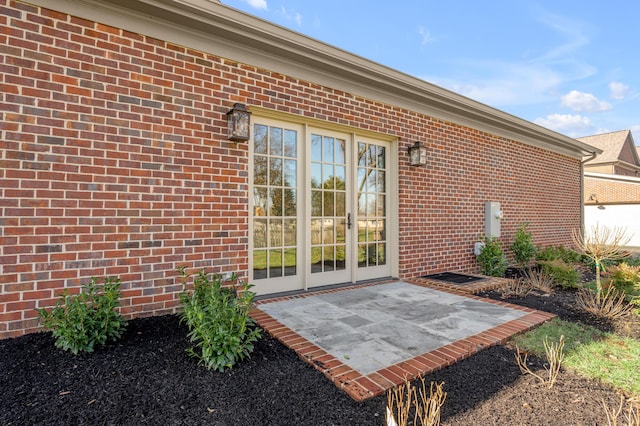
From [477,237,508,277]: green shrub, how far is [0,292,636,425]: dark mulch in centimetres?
352

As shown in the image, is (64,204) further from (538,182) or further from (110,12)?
(538,182)

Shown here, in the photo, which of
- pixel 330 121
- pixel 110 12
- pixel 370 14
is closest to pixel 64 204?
pixel 110 12

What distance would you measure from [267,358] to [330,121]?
122 inches

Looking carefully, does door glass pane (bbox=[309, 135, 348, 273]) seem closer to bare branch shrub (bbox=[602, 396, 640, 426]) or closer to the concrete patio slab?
the concrete patio slab

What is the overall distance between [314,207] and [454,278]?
8.46 feet

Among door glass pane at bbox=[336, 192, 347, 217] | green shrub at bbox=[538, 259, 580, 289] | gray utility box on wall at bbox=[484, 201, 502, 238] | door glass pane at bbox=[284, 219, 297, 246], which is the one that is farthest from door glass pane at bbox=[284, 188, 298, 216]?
green shrub at bbox=[538, 259, 580, 289]

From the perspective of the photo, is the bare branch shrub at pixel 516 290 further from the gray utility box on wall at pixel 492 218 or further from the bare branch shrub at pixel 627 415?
the bare branch shrub at pixel 627 415

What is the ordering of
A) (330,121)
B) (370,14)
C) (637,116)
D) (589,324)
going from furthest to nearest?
1. (637,116)
2. (370,14)
3. (330,121)
4. (589,324)

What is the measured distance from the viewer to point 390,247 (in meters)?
5.18

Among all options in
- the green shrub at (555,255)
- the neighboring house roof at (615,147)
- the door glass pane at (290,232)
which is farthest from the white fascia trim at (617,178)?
the door glass pane at (290,232)

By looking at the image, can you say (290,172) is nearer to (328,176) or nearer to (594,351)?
(328,176)

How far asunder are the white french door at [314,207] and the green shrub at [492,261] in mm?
1931

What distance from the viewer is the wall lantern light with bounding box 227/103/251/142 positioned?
351cm

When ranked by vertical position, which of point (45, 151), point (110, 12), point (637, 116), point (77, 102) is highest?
point (637, 116)
